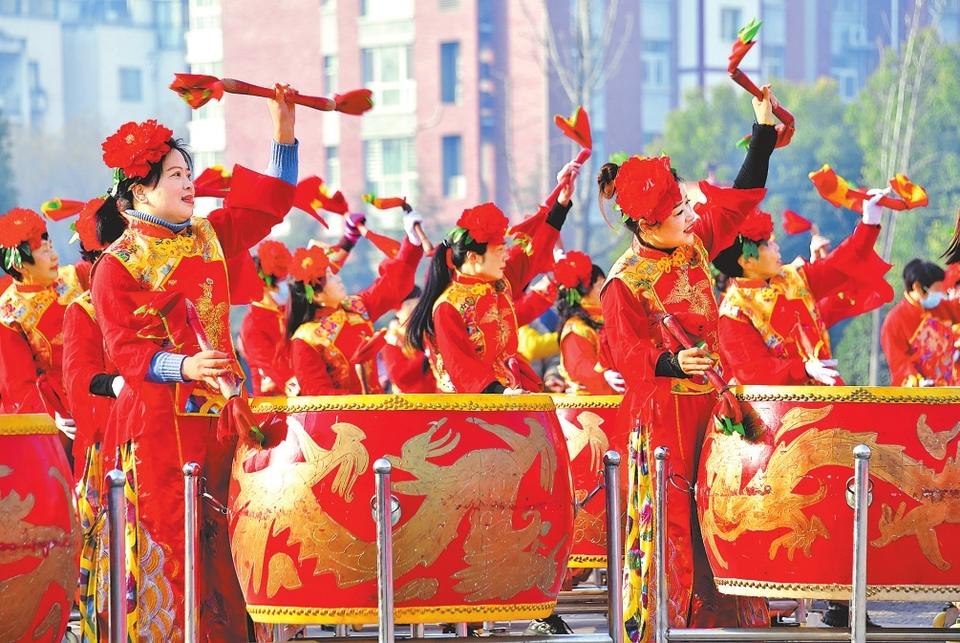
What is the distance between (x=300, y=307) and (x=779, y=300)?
263cm

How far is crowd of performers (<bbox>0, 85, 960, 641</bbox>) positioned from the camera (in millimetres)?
4840

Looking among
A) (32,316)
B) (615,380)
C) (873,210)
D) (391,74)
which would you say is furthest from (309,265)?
(391,74)

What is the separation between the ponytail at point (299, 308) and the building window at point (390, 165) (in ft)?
67.9

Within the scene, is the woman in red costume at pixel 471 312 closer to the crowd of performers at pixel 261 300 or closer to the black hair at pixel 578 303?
the crowd of performers at pixel 261 300

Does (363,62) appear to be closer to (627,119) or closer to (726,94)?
(627,119)

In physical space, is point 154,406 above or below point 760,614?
above

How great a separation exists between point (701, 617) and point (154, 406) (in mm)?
1753

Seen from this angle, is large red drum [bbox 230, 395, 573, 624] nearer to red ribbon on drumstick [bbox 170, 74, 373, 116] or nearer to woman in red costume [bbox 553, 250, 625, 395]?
red ribbon on drumstick [bbox 170, 74, 373, 116]

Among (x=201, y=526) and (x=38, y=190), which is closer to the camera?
(x=201, y=526)

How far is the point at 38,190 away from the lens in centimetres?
2752

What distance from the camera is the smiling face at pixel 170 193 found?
4980 millimetres

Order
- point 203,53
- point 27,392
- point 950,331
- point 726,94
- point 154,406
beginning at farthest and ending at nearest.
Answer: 1. point 203,53
2. point 726,94
3. point 950,331
4. point 27,392
5. point 154,406

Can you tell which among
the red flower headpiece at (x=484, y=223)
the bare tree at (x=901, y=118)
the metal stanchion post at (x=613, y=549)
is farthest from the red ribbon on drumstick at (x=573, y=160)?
the bare tree at (x=901, y=118)

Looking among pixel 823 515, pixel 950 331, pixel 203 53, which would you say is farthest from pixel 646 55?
pixel 823 515
